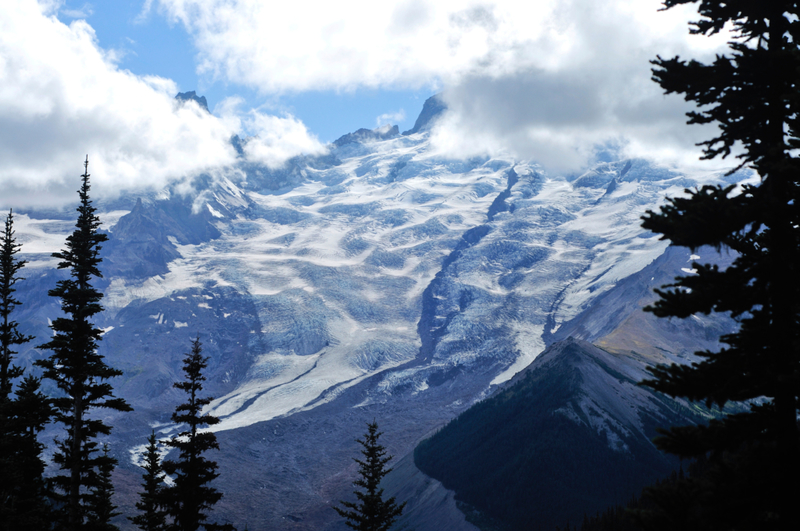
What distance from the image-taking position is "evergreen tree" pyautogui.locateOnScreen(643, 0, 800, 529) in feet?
42.6

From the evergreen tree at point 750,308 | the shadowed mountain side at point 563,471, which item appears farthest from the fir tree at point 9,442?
the shadowed mountain side at point 563,471

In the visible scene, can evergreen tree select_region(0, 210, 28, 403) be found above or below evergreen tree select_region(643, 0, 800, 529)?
above

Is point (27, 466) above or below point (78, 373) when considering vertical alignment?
below

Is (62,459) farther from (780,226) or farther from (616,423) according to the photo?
(616,423)

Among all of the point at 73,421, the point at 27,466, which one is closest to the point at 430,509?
the point at 27,466

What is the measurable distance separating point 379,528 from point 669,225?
39495mm

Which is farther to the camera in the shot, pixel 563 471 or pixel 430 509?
pixel 430 509

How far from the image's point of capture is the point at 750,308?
13.4 meters

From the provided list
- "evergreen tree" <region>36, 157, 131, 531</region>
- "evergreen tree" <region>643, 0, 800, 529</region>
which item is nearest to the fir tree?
"evergreen tree" <region>36, 157, 131, 531</region>

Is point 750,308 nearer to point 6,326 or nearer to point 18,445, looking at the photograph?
point 18,445

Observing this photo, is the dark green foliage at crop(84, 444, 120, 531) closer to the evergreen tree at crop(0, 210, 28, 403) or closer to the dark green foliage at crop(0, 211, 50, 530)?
the dark green foliage at crop(0, 211, 50, 530)

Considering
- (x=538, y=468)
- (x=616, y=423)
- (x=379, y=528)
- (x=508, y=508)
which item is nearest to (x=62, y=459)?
(x=379, y=528)

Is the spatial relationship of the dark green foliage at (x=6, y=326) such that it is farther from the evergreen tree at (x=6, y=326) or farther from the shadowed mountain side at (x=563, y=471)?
the shadowed mountain side at (x=563, y=471)

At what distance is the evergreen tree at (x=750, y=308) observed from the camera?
511 inches
